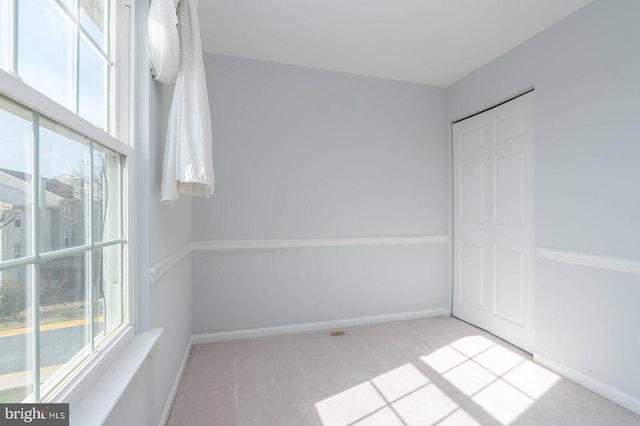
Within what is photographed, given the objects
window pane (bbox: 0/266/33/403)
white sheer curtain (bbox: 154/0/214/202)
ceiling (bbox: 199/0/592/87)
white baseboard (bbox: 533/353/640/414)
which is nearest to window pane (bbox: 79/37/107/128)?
white sheer curtain (bbox: 154/0/214/202)

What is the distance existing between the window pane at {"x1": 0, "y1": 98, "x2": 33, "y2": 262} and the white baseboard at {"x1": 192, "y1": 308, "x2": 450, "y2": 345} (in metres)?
2.02

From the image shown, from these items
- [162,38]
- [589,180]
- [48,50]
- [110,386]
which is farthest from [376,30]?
[110,386]

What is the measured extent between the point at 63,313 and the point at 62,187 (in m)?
0.35

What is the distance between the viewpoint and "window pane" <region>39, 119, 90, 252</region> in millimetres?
713

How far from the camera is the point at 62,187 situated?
79 cm

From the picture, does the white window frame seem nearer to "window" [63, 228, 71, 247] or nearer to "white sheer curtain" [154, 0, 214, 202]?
"window" [63, 228, 71, 247]

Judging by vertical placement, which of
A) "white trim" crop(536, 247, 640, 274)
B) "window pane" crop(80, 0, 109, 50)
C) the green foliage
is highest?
"window pane" crop(80, 0, 109, 50)

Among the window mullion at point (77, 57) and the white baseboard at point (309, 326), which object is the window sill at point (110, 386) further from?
the white baseboard at point (309, 326)

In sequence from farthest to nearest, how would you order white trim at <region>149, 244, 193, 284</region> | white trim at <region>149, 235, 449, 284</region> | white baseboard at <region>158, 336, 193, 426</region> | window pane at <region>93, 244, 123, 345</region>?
white trim at <region>149, 235, 449, 284</region> < white baseboard at <region>158, 336, 193, 426</region> < white trim at <region>149, 244, 193, 284</region> < window pane at <region>93, 244, 123, 345</region>

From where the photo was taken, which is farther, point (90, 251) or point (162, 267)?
point (162, 267)

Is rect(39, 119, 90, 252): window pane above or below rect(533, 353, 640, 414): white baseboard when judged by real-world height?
above

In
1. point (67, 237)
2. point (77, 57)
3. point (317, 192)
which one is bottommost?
point (67, 237)

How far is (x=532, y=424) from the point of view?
147 cm

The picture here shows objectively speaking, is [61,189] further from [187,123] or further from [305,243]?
[305,243]
